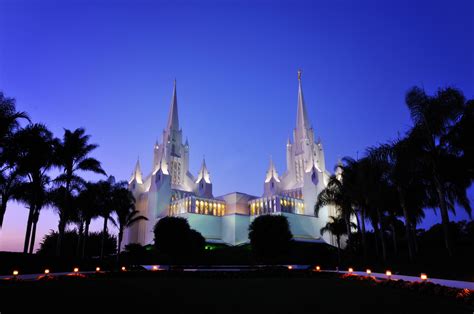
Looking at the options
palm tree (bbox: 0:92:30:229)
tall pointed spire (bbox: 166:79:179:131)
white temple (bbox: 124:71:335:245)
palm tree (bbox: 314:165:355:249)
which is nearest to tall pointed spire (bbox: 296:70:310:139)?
white temple (bbox: 124:71:335:245)

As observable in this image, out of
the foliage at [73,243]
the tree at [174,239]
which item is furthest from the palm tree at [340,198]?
the foliage at [73,243]

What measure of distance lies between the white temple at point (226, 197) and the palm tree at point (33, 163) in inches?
1118

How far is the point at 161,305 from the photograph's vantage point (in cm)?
805

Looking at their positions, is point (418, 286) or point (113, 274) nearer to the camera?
point (418, 286)

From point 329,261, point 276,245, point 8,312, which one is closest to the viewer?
point 8,312

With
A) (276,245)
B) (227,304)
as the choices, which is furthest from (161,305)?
(276,245)

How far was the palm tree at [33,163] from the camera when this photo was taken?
53.3 feet

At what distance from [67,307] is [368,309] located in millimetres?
6460

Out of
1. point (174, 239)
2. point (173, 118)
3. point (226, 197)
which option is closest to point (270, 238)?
point (174, 239)

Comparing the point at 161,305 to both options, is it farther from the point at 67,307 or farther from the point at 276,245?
the point at 276,245

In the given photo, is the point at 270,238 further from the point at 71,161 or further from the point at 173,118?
the point at 173,118

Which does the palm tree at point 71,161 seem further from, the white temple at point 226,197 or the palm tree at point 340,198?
the white temple at point 226,197

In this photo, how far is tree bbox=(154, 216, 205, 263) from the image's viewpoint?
31.9 metres

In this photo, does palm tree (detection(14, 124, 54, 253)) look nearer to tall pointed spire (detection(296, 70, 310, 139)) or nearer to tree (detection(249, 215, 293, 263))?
tree (detection(249, 215, 293, 263))
